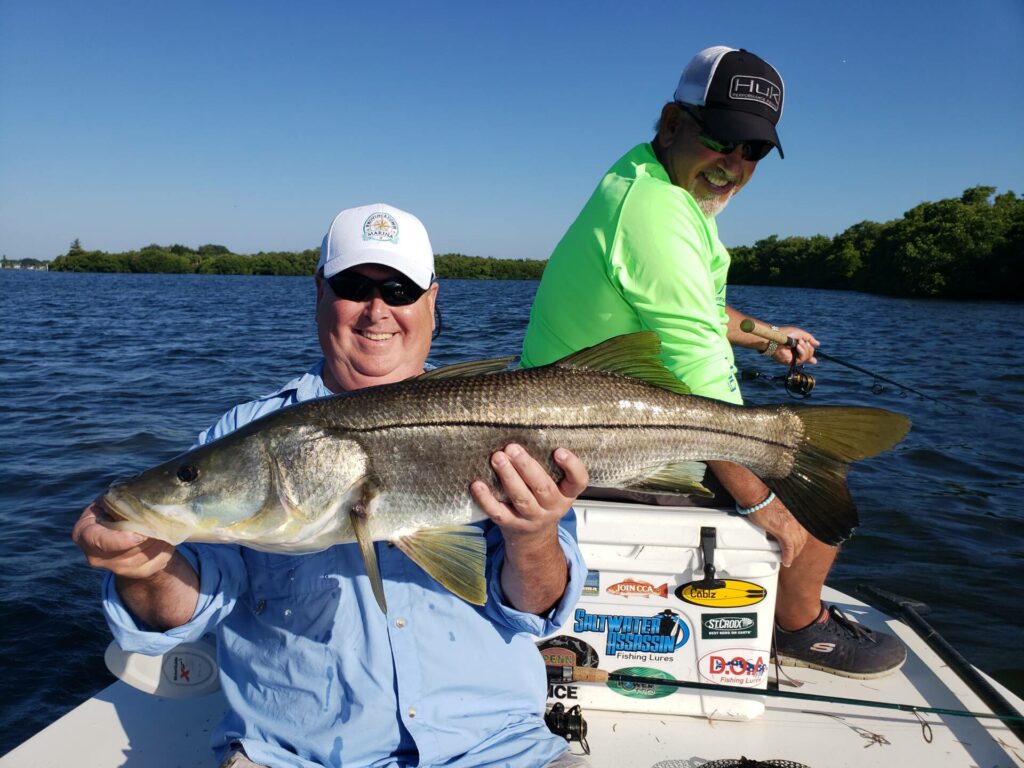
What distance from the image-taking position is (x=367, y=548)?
2145 mm

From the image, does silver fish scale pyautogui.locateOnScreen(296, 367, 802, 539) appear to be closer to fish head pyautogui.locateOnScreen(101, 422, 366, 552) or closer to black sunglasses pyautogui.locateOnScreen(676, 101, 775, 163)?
fish head pyautogui.locateOnScreen(101, 422, 366, 552)

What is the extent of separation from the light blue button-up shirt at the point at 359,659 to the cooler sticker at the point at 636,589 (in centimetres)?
78

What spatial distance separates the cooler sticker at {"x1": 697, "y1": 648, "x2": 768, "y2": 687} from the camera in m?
3.27

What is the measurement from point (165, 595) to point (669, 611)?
214 cm

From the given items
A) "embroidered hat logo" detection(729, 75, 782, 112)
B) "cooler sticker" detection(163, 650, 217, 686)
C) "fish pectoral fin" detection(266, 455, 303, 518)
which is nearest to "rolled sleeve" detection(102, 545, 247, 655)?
"fish pectoral fin" detection(266, 455, 303, 518)

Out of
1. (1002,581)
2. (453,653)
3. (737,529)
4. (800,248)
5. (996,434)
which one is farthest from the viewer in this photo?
(800,248)

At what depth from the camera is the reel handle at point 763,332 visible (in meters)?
4.73

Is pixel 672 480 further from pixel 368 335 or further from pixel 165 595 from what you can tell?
pixel 165 595

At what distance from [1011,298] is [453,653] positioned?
7128 centimetres

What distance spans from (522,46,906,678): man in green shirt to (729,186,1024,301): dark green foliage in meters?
68.3

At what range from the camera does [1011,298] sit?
58938 millimetres

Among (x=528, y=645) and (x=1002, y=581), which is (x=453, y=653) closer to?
(x=528, y=645)

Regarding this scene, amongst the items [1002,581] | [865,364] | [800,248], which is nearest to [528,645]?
[1002,581]

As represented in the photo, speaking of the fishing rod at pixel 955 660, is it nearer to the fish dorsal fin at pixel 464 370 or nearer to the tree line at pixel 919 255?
the fish dorsal fin at pixel 464 370
